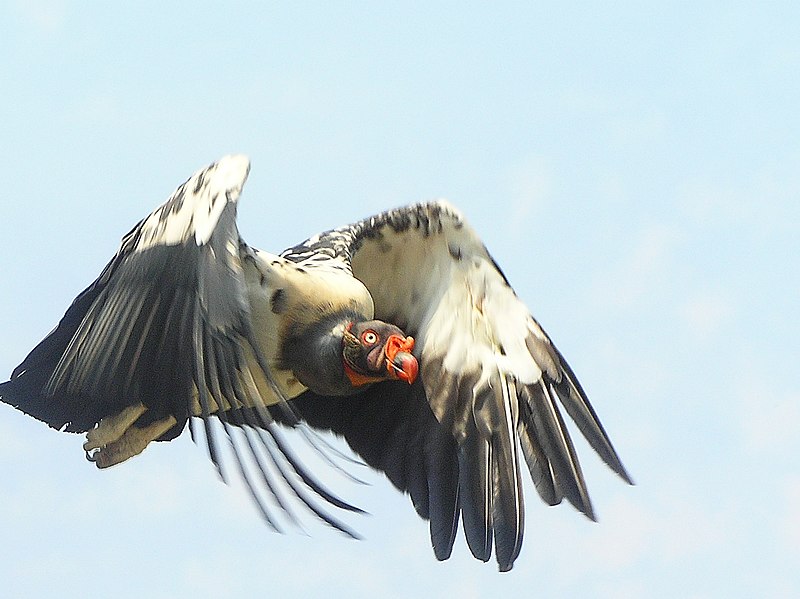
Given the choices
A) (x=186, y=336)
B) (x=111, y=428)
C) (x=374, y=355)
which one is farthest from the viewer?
(x=374, y=355)

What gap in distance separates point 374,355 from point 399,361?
0.50 ft

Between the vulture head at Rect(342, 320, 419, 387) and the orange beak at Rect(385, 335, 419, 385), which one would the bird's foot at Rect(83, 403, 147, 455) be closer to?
the vulture head at Rect(342, 320, 419, 387)

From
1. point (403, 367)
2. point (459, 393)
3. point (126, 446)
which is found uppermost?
point (403, 367)

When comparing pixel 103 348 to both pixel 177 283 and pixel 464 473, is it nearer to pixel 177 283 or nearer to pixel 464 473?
pixel 177 283

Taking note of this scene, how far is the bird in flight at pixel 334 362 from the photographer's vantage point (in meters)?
6.73

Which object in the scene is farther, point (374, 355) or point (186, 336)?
point (374, 355)

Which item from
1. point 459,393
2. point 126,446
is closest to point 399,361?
point 459,393

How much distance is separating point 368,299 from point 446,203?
2.41ft

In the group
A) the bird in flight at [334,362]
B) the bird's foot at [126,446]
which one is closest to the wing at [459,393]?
the bird in flight at [334,362]

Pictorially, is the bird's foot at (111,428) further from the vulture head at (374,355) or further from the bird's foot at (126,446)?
the vulture head at (374,355)

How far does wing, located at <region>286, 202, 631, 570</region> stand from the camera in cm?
830

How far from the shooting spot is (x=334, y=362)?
7.98 metres

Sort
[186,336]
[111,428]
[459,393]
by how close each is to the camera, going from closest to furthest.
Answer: [186,336], [111,428], [459,393]

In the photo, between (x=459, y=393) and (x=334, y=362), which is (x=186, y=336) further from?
(x=459, y=393)
